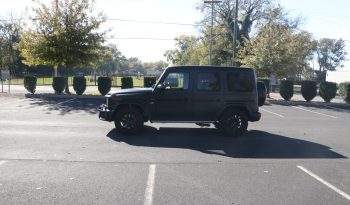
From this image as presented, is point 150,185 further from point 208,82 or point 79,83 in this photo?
Result: point 79,83

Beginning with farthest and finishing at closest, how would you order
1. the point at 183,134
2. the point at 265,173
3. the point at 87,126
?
the point at 87,126 → the point at 183,134 → the point at 265,173

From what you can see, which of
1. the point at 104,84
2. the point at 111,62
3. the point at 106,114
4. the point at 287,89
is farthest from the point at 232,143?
the point at 111,62

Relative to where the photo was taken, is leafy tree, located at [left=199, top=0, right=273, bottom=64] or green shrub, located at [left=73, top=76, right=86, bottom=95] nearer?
green shrub, located at [left=73, top=76, right=86, bottom=95]

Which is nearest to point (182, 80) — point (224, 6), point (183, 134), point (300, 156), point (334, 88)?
point (183, 134)

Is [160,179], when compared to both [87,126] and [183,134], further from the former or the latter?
[87,126]

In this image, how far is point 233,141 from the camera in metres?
12.3

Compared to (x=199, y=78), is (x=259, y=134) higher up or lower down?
lower down

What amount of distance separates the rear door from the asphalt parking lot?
745 millimetres

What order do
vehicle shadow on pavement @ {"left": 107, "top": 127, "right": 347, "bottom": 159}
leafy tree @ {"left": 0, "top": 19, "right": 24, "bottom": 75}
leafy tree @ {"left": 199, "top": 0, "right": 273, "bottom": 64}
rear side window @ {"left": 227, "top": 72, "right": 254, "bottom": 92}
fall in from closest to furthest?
vehicle shadow on pavement @ {"left": 107, "top": 127, "right": 347, "bottom": 159} → rear side window @ {"left": 227, "top": 72, "right": 254, "bottom": 92} → leafy tree @ {"left": 199, "top": 0, "right": 273, "bottom": 64} → leafy tree @ {"left": 0, "top": 19, "right": 24, "bottom": 75}

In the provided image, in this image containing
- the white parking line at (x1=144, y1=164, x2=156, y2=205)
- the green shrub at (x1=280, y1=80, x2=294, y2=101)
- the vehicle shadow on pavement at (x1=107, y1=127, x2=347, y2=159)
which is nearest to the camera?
the white parking line at (x1=144, y1=164, x2=156, y2=205)

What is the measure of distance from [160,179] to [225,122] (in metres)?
5.42

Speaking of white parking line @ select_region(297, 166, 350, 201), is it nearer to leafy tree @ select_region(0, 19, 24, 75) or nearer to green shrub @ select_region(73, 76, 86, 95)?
green shrub @ select_region(73, 76, 86, 95)

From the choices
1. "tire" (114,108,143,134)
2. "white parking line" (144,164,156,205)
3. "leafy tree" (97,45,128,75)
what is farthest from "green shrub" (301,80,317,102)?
"white parking line" (144,164,156,205)

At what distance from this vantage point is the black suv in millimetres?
12555
